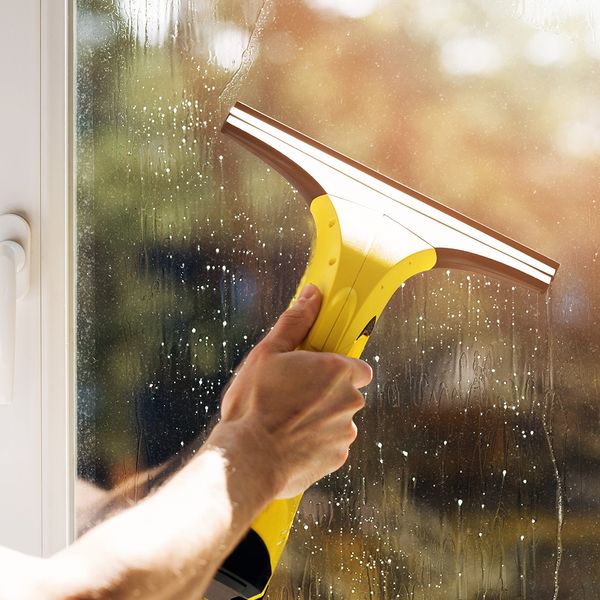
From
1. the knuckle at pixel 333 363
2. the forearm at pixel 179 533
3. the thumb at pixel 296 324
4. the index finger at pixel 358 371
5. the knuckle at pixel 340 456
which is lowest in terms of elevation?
the knuckle at pixel 340 456

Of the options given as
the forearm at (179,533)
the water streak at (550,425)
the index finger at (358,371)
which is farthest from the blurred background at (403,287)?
the forearm at (179,533)

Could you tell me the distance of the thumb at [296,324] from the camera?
21.7 inches

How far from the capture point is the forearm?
0.39 m

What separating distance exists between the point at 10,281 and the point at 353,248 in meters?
0.42

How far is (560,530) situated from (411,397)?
18 centimetres

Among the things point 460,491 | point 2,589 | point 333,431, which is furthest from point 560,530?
point 2,589

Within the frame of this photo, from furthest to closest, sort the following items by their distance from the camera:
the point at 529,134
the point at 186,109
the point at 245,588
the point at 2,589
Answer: the point at 186,109 → the point at 529,134 → the point at 245,588 → the point at 2,589

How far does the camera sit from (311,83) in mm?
693

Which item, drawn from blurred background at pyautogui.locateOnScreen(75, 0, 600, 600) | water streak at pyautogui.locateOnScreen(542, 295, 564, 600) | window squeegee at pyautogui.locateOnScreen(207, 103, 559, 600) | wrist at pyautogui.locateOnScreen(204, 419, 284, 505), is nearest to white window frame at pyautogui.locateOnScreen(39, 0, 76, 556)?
blurred background at pyautogui.locateOnScreen(75, 0, 600, 600)

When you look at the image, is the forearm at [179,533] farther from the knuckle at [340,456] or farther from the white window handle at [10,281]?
the white window handle at [10,281]

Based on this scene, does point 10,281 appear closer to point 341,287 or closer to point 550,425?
point 341,287

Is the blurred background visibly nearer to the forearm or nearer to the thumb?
the thumb

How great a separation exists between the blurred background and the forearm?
0.25m

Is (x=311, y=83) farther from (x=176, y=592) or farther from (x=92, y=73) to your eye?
(x=176, y=592)
